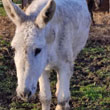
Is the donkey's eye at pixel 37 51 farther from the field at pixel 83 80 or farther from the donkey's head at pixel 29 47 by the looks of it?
the field at pixel 83 80

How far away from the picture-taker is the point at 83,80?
5852 mm

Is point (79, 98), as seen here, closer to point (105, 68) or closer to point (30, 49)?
point (105, 68)

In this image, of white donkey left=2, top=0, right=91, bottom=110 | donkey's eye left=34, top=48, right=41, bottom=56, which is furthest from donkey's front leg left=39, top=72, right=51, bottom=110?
donkey's eye left=34, top=48, right=41, bottom=56

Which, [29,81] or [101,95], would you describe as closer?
[29,81]

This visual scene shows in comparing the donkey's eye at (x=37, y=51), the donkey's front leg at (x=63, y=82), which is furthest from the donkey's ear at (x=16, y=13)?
the donkey's front leg at (x=63, y=82)

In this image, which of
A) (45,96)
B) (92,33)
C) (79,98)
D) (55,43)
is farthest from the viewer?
(92,33)

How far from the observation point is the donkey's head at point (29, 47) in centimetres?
312

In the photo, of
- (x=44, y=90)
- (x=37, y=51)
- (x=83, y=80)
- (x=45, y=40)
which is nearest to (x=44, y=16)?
(x=45, y=40)

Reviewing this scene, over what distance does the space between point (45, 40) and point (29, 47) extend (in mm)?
402

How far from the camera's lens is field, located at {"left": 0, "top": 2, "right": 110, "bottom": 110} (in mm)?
4898

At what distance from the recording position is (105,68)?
6.43 meters

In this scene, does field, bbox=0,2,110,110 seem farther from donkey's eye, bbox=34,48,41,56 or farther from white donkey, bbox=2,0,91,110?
donkey's eye, bbox=34,48,41,56

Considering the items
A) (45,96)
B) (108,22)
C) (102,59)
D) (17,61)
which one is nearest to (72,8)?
(45,96)

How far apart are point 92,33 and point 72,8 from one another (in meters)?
4.71
